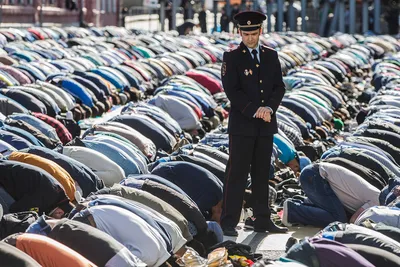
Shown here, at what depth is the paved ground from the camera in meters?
9.52

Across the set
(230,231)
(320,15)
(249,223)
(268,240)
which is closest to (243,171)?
(230,231)

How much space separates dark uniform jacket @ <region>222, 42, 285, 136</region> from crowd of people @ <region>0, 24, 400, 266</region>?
780 millimetres

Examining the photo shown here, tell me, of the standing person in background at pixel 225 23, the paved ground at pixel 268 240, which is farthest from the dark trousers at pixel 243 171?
the standing person in background at pixel 225 23

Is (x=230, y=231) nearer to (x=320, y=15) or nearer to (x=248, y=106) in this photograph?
(x=248, y=106)

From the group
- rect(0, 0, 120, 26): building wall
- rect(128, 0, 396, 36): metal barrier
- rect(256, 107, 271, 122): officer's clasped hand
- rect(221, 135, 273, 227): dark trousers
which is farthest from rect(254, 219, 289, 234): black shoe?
rect(128, 0, 396, 36): metal barrier

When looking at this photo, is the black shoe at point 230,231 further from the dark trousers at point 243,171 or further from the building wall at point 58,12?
the building wall at point 58,12

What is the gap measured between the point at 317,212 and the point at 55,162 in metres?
2.49

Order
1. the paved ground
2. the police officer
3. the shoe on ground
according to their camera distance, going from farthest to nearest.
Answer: the shoe on ground, the police officer, the paved ground

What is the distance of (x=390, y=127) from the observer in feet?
44.1

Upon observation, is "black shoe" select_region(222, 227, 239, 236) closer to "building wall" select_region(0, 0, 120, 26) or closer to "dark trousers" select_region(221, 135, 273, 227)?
"dark trousers" select_region(221, 135, 273, 227)

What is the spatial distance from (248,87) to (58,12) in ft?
113

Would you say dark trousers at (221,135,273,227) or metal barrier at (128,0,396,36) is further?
metal barrier at (128,0,396,36)

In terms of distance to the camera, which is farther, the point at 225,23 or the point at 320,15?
the point at 320,15

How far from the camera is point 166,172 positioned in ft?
33.7
